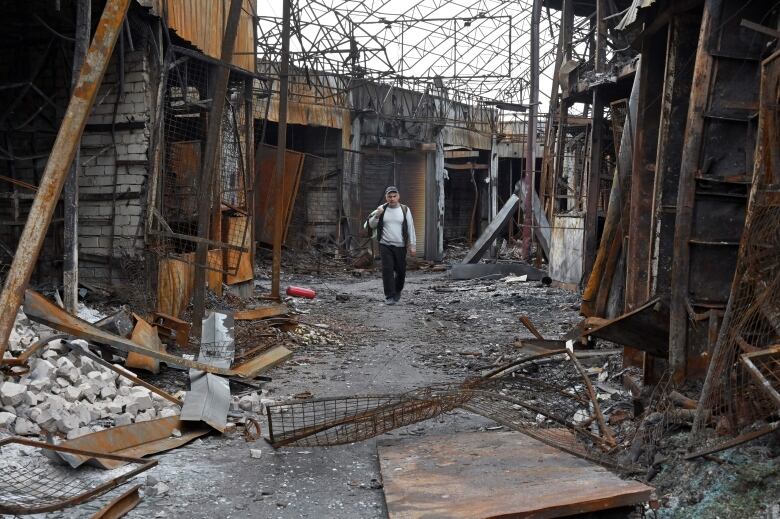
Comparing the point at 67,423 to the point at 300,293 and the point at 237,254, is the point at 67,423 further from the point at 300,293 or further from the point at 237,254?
the point at 300,293

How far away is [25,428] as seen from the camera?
15.2 feet

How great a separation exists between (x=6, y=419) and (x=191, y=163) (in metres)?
6.57

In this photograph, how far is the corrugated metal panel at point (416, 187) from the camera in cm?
2272

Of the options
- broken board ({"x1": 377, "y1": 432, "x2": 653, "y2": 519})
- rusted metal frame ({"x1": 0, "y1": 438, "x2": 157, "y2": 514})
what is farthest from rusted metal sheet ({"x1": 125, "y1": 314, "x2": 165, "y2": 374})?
broken board ({"x1": 377, "y1": 432, "x2": 653, "y2": 519})

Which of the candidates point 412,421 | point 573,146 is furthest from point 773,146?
point 573,146

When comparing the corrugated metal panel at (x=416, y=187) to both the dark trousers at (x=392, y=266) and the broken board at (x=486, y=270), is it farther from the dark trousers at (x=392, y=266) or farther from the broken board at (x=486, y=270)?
the dark trousers at (x=392, y=266)

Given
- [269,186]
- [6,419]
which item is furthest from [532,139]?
[6,419]

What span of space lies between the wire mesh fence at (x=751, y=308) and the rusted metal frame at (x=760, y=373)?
0.35 metres

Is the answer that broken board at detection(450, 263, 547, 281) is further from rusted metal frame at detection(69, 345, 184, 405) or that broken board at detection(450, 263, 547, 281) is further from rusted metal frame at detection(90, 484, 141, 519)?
rusted metal frame at detection(90, 484, 141, 519)

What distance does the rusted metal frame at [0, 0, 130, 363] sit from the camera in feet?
10.7

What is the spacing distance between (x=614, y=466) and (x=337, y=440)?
1725 mm

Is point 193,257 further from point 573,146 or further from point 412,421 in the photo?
point 573,146

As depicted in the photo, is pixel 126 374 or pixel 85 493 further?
pixel 126 374

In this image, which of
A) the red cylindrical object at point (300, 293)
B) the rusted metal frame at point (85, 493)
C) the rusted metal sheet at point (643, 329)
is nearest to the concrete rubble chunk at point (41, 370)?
the rusted metal frame at point (85, 493)
